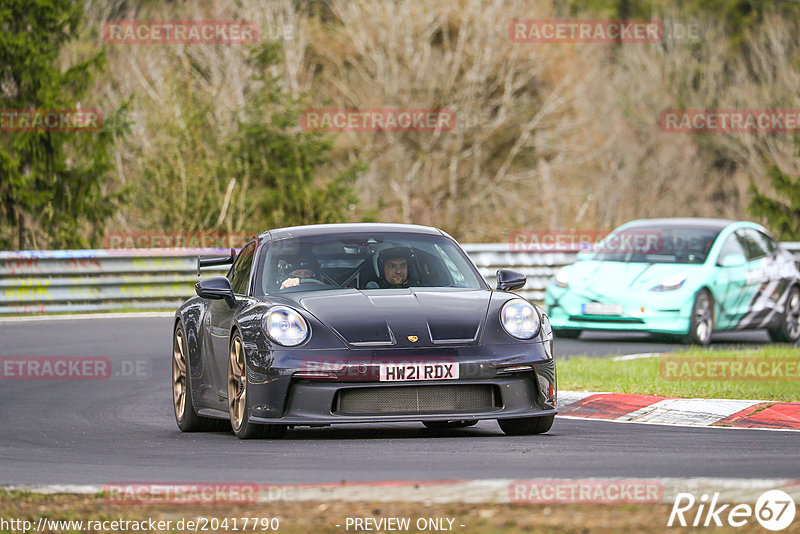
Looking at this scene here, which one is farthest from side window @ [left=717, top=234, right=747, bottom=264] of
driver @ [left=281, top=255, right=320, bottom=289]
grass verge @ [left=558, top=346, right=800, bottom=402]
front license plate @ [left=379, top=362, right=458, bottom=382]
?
front license plate @ [left=379, top=362, right=458, bottom=382]

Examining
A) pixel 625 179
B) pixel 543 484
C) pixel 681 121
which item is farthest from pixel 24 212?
pixel 681 121

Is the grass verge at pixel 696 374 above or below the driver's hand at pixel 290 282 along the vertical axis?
below

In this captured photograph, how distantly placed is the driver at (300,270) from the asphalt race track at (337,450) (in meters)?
0.98

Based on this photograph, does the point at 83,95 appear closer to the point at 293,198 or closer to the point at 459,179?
the point at 293,198

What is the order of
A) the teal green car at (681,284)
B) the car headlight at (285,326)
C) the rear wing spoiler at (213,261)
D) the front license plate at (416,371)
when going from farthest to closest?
the teal green car at (681,284)
the rear wing spoiler at (213,261)
the car headlight at (285,326)
the front license plate at (416,371)

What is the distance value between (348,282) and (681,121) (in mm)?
50864

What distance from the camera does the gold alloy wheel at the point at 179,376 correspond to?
11.0 meters

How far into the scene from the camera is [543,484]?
6.53 meters

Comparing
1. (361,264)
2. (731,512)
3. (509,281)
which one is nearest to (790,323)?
(509,281)

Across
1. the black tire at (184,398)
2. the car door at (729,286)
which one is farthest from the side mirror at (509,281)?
the car door at (729,286)

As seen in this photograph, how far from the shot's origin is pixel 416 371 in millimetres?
8984

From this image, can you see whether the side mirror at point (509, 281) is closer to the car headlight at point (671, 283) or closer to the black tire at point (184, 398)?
the black tire at point (184, 398)

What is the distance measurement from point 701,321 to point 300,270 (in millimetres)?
9606

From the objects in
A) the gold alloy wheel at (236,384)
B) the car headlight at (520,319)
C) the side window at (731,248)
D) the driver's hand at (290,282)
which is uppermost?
the driver's hand at (290,282)
